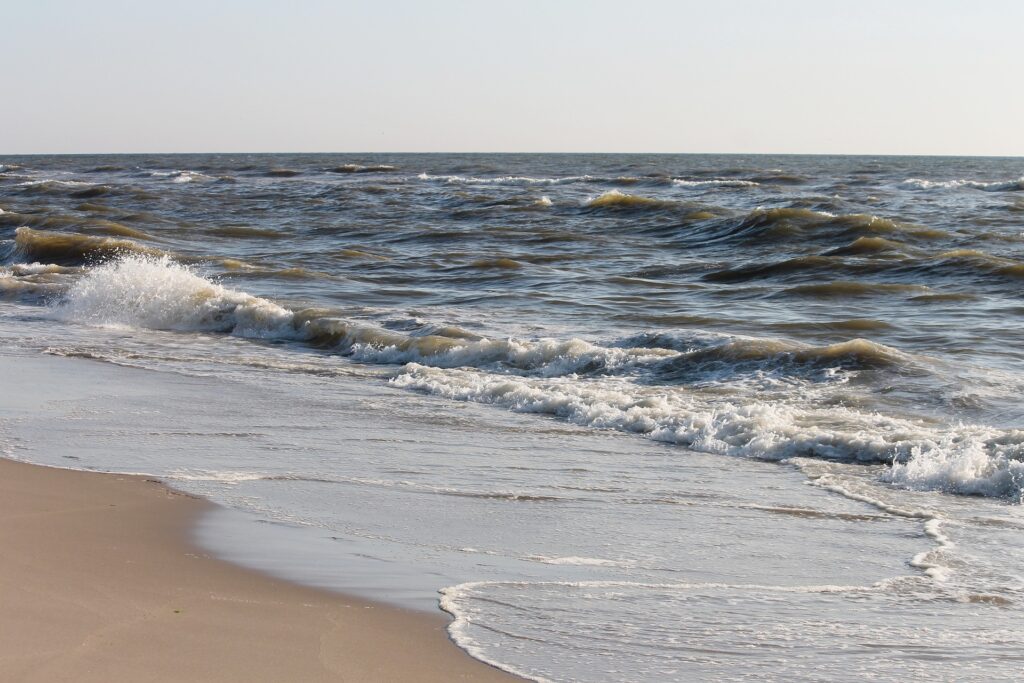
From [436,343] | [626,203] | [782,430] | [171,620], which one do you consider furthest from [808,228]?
[171,620]

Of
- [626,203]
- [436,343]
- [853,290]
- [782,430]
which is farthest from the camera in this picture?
[626,203]

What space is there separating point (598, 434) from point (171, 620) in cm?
402

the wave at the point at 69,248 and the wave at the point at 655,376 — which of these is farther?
the wave at the point at 69,248

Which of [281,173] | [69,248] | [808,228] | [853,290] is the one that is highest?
[281,173]

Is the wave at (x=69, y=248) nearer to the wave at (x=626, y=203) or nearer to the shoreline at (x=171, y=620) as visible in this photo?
the wave at (x=626, y=203)

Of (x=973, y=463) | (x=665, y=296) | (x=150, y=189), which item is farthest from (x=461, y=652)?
(x=150, y=189)

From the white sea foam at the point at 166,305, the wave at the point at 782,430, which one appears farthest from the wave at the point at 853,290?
the wave at the point at 782,430

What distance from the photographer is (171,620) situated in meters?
3.59

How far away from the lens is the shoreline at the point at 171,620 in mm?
3217

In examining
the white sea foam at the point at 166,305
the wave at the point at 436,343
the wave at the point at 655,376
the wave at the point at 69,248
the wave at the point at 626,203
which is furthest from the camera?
the wave at the point at 626,203

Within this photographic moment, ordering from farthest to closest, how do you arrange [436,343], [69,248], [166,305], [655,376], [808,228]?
[808,228] → [69,248] → [166,305] → [436,343] → [655,376]

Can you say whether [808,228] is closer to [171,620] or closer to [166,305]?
[166,305]

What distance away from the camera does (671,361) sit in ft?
32.0

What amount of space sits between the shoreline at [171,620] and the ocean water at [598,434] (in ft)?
0.61
